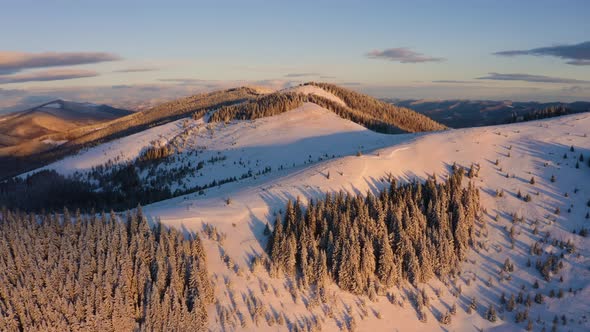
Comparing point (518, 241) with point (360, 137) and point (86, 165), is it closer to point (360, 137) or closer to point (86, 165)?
point (360, 137)

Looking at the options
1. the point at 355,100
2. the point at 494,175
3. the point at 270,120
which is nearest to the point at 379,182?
the point at 494,175

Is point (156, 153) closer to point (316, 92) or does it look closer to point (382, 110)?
point (316, 92)

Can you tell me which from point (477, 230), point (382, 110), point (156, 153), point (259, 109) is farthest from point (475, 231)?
point (382, 110)

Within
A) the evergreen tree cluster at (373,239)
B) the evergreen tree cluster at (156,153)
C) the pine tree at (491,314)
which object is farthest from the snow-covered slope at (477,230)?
the evergreen tree cluster at (156,153)

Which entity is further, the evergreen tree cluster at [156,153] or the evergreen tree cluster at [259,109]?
the evergreen tree cluster at [259,109]

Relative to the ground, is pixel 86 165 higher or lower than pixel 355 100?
lower

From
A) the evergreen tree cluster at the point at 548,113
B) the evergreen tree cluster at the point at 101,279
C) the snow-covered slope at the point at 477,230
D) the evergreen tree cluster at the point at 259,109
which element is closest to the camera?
the evergreen tree cluster at the point at 101,279

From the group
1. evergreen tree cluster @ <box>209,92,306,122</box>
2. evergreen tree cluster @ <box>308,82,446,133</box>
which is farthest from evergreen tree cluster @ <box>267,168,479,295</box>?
evergreen tree cluster @ <box>308,82,446,133</box>

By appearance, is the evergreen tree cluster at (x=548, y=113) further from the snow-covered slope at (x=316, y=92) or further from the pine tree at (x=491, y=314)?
the snow-covered slope at (x=316, y=92)
